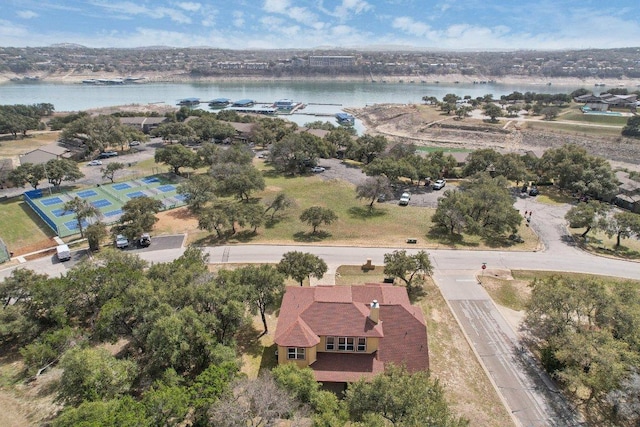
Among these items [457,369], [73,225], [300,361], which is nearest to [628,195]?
[457,369]

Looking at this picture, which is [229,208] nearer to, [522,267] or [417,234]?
[417,234]

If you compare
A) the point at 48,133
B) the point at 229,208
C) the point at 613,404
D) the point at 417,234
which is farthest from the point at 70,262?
the point at 48,133

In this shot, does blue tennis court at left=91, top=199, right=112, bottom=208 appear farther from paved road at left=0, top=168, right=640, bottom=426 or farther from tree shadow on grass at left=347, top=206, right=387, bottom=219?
tree shadow on grass at left=347, top=206, right=387, bottom=219

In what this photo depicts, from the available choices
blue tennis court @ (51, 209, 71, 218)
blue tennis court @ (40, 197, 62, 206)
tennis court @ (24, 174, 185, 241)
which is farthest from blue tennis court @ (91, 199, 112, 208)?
blue tennis court @ (40, 197, 62, 206)

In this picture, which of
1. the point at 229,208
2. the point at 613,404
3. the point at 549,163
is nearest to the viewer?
the point at 613,404

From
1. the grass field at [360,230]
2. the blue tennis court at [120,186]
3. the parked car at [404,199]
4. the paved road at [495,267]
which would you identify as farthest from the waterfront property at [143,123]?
the parked car at [404,199]

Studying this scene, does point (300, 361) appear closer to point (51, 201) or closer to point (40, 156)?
point (51, 201)
